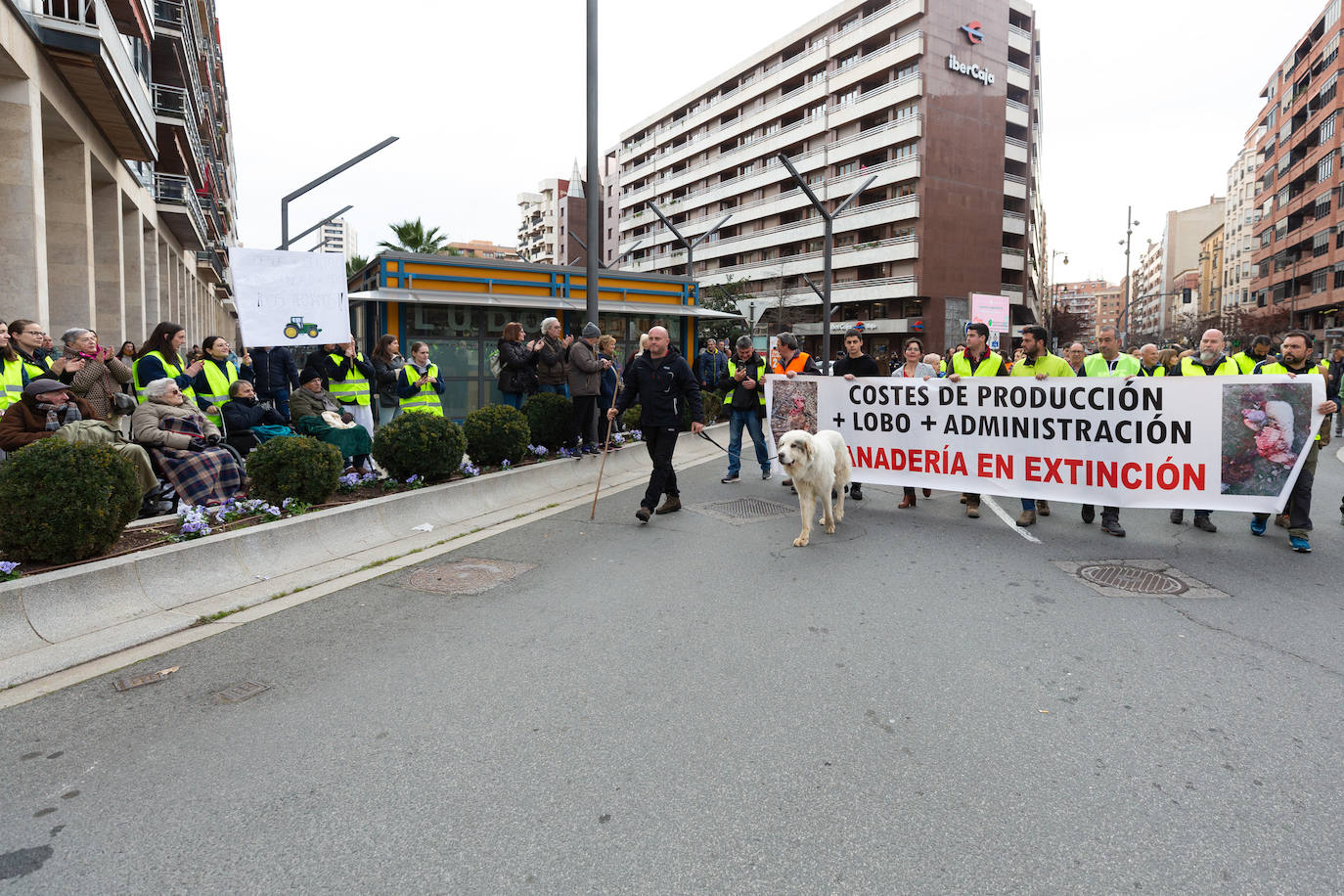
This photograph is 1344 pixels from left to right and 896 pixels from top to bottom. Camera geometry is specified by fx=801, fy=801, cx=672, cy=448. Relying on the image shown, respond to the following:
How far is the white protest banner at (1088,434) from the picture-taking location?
720cm

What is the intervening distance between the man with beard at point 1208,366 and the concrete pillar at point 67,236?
714 inches

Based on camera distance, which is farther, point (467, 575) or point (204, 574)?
point (467, 575)

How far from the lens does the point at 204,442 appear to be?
7.18 metres

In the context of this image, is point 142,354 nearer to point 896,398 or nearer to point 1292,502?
point 896,398

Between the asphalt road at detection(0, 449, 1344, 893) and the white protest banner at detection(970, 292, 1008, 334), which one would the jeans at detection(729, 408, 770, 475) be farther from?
the white protest banner at detection(970, 292, 1008, 334)

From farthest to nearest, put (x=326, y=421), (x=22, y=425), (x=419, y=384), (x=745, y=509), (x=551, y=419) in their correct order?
(x=551, y=419) → (x=419, y=384) → (x=745, y=509) → (x=326, y=421) → (x=22, y=425)

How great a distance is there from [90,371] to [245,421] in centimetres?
145

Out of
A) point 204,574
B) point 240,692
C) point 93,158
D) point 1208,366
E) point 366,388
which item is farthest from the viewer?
point 93,158

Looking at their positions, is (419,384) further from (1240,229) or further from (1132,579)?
(1240,229)

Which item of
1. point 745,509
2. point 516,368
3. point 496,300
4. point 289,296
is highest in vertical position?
point 496,300

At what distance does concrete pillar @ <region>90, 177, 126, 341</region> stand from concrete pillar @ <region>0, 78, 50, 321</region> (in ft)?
23.5

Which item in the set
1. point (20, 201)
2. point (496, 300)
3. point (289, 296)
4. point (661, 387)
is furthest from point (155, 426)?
point (496, 300)

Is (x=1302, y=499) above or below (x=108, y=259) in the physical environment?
below

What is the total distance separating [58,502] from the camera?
4.88 metres
